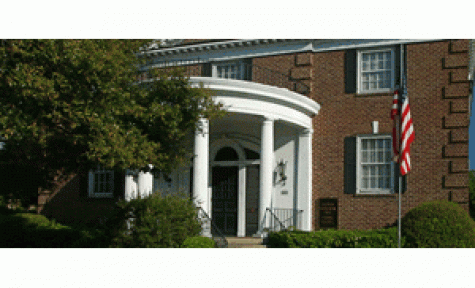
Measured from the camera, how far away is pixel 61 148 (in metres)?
10.8

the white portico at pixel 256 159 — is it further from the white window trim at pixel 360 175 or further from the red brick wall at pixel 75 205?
the red brick wall at pixel 75 205

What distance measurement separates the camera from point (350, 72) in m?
17.2

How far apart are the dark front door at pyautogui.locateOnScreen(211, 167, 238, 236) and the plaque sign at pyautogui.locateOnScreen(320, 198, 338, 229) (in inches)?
126

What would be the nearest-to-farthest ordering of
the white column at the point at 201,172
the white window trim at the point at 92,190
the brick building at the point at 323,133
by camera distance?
the white column at the point at 201,172, the brick building at the point at 323,133, the white window trim at the point at 92,190

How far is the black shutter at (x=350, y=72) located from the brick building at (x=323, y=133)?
0.11 ft

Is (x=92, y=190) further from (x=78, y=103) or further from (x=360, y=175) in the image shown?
(x=78, y=103)

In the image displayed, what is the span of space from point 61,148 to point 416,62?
11376 millimetres

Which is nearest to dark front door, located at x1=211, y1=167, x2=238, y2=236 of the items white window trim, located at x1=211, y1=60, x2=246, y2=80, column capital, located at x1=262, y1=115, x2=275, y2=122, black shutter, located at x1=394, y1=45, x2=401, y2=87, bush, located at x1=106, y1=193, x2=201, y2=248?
column capital, located at x1=262, y1=115, x2=275, y2=122

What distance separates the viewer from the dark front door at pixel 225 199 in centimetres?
1842

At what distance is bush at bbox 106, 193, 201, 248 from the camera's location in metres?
11.6

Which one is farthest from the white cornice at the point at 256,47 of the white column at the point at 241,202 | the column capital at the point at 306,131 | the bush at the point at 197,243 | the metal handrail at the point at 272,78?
the bush at the point at 197,243

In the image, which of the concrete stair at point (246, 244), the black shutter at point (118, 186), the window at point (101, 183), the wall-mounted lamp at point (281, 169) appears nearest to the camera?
the concrete stair at point (246, 244)

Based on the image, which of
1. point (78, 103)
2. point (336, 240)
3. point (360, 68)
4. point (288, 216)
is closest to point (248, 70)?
point (360, 68)

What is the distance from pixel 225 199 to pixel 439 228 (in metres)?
7.75
